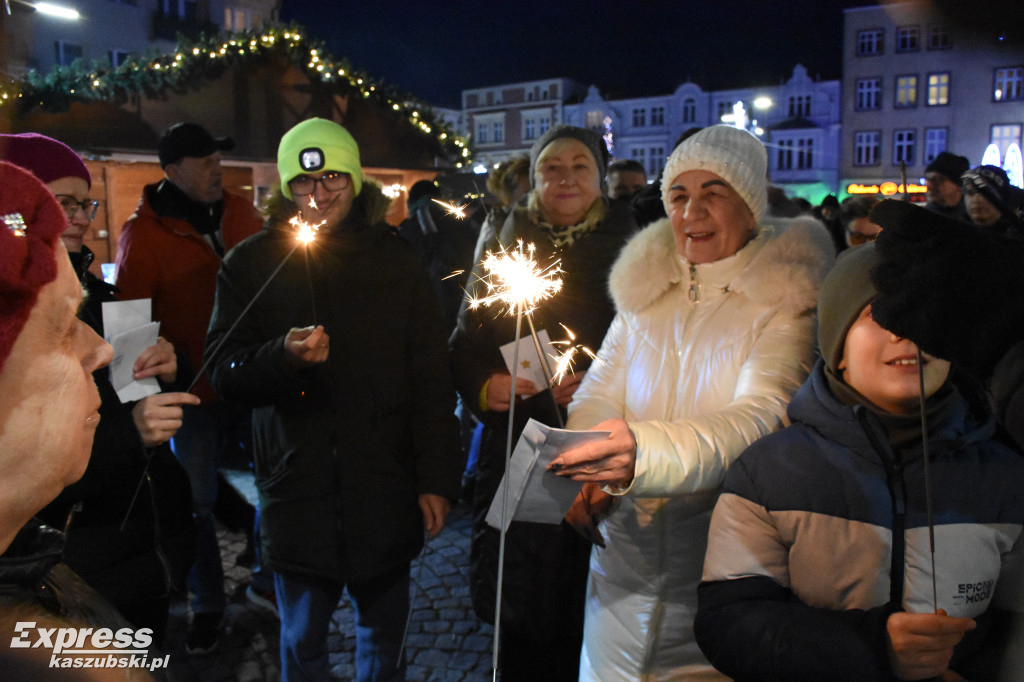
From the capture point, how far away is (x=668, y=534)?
2.12m

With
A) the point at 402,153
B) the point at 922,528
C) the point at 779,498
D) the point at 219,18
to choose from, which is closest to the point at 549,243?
the point at 779,498

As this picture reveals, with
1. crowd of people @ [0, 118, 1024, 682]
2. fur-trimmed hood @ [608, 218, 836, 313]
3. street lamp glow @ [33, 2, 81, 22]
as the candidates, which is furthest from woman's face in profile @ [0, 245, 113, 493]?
street lamp glow @ [33, 2, 81, 22]

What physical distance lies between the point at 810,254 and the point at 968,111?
4604cm

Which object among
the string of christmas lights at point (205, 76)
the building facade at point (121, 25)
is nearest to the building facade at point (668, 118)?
the building facade at point (121, 25)

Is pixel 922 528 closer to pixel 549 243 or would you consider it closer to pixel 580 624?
pixel 580 624

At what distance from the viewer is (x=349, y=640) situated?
396 centimetres

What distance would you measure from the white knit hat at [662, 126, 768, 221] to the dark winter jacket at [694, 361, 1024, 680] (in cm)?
82

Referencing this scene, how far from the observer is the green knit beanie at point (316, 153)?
2934 mm

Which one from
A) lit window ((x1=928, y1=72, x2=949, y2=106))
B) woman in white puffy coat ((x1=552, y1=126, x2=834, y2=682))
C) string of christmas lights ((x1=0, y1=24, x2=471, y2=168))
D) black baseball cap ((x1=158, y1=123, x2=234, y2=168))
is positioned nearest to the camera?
woman in white puffy coat ((x1=552, y1=126, x2=834, y2=682))

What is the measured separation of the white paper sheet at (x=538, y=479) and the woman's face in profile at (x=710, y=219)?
0.87 metres

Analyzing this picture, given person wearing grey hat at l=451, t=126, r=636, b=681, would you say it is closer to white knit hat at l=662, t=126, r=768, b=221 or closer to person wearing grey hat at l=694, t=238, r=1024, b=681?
white knit hat at l=662, t=126, r=768, b=221

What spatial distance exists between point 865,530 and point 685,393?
0.69 m

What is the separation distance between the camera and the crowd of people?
1.17 m

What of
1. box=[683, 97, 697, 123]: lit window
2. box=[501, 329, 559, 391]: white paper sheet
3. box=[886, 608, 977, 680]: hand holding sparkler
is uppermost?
box=[683, 97, 697, 123]: lit window
